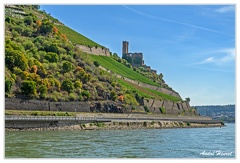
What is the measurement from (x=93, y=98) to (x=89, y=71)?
9.04 metres

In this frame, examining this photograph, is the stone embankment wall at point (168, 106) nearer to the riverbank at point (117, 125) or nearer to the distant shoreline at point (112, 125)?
the riverbank at point (117, 125)

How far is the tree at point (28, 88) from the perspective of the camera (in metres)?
42.1

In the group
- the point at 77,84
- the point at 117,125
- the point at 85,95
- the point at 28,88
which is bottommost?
the point at 117,125

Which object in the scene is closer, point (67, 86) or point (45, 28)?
point (67, 86)

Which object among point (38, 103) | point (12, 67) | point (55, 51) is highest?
point (55, 51)

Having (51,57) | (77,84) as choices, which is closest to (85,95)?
(77,84)

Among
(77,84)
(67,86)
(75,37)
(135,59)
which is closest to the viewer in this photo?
(67,86)

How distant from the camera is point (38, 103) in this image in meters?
42.5

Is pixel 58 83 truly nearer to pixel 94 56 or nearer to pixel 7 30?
pixel 7 30

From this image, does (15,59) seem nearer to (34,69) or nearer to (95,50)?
(34,69)

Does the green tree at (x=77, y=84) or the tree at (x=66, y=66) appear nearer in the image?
the green tree at (x=77, y=84)

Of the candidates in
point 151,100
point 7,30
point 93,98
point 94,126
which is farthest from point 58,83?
point 151,100

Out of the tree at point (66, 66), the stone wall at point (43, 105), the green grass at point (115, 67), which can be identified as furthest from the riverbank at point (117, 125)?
the green grass at point (115, 67)

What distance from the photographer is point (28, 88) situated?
42.1 meters
